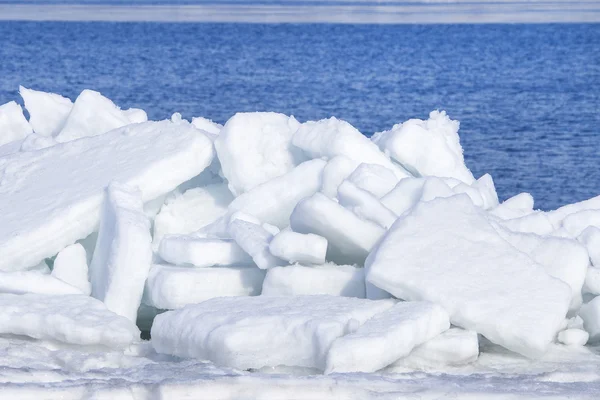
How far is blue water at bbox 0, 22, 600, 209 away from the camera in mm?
16641

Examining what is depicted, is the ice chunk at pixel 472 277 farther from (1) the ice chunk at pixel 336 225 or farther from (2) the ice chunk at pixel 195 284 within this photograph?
(2) the ice chunk at pixel 195 284

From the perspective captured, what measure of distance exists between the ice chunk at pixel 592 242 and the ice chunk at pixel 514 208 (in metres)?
0.40

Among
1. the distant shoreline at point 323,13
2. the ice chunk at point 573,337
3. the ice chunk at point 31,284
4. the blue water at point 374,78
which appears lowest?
the distant shoreline at point 323,13

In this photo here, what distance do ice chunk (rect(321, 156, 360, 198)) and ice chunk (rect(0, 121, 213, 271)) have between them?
697 millimetres

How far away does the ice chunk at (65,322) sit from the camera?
4984mm

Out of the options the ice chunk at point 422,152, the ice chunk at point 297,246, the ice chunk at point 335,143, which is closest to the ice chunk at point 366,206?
the ice chunk at point 297,246

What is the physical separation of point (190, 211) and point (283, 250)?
1252 millimetres

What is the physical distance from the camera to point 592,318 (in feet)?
17.3

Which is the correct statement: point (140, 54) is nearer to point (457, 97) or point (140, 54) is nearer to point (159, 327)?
point (457, 97)

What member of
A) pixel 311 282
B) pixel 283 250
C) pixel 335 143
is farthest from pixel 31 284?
pixel 335 143

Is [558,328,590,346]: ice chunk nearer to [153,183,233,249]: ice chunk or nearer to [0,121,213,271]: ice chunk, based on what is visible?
[153,183,233,249]: ice chunk

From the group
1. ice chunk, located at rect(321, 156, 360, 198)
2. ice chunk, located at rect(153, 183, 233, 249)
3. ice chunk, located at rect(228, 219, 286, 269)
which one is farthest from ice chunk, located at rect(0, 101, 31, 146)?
ice chunk, located at rect(228, 219, 286, 269)

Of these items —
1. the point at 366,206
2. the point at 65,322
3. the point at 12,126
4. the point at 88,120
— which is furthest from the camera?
the point at 12,126

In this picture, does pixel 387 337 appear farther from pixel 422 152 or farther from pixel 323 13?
pixel 323 13
